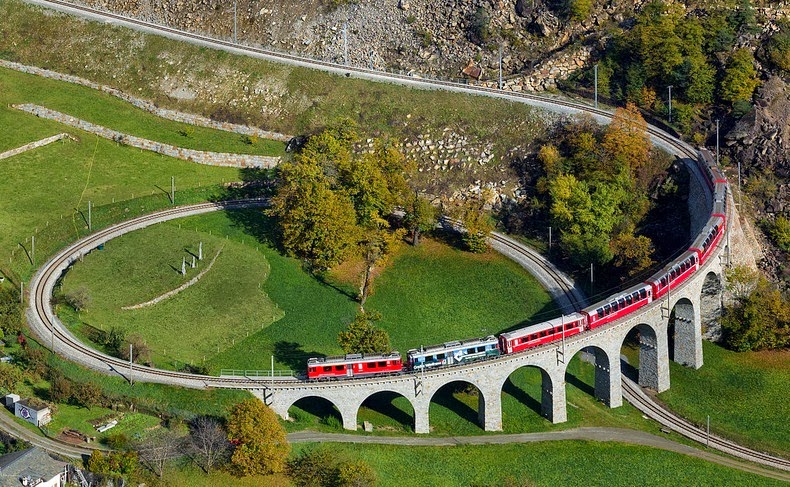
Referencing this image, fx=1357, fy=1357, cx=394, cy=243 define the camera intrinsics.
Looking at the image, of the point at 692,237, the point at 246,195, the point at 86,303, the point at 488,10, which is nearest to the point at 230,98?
the point at 246,195

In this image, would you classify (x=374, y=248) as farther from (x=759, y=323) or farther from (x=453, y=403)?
Answer: (x=759, y=323)

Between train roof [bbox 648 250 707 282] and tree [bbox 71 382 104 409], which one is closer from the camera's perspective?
tree [bbox 71 382 104 409]

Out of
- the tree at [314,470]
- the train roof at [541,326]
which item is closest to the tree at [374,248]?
the train roof at [541,326]

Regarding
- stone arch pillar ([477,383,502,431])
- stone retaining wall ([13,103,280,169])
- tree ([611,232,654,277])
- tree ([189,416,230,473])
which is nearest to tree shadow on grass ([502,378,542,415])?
stone arch pillar ([477,383,502,431])

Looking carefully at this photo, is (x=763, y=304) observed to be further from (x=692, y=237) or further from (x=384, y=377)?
(x=384, y=377)

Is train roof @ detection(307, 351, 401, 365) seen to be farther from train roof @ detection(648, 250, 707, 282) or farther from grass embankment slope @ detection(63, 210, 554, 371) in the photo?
train roof @ detection(648, 250, 707, 282)

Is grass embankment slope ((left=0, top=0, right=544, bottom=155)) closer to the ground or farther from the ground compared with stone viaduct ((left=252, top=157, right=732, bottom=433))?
farther from the ground

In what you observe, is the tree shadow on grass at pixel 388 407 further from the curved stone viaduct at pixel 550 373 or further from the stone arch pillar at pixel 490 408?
the stone arch pillar at pixel 490 408

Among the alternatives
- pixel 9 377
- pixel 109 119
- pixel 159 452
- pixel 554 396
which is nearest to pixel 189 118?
pixel 109 119
